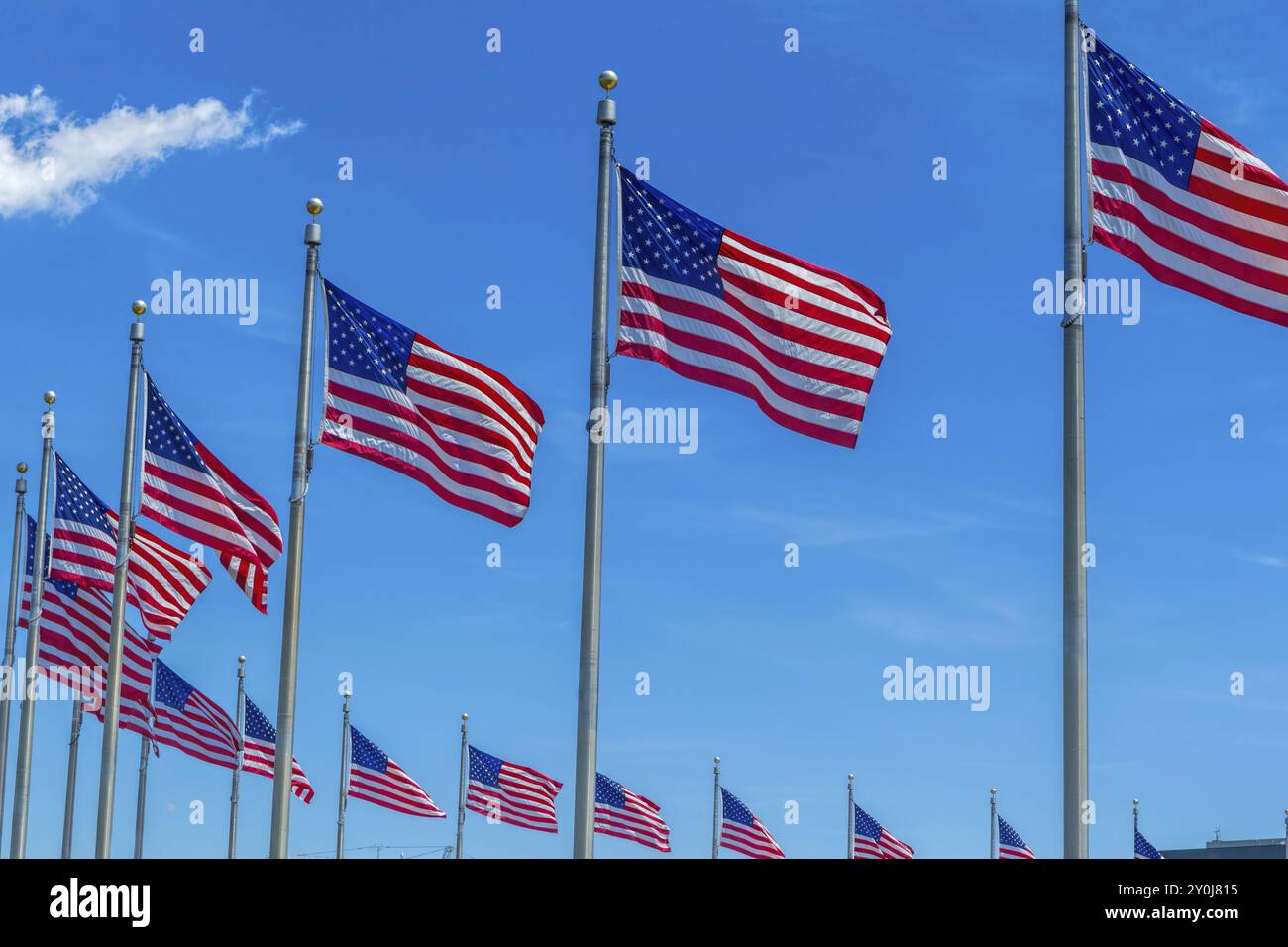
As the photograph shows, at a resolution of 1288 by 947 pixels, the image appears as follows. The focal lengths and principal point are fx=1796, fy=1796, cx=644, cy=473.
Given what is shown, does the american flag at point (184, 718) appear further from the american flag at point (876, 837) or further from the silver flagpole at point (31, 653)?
the american flag at point (876, 837)

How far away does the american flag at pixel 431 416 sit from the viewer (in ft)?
75.6

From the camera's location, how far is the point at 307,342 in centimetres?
2683

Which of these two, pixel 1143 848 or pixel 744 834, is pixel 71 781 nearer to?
pixel 744 834

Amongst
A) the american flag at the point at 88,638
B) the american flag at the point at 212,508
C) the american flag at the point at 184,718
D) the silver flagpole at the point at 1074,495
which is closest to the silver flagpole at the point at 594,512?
the silver flagpole at the point at 1074,495

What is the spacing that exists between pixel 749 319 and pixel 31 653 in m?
26.4

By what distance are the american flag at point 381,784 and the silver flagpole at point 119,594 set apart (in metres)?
17.3

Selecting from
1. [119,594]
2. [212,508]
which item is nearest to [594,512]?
[212,508]

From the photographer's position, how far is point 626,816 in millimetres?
60438

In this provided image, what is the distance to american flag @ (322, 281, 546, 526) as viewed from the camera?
75.6 ft

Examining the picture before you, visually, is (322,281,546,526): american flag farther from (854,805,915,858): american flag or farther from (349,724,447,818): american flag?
(854,805,915,858): american flag

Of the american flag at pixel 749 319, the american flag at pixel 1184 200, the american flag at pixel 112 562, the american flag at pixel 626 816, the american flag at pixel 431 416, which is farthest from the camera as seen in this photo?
the american flag at pixel 626 816
